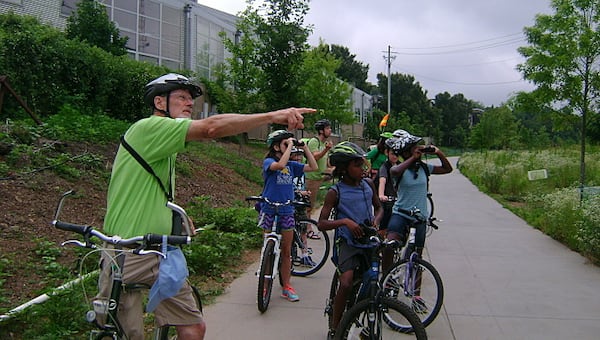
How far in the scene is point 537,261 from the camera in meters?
7.80

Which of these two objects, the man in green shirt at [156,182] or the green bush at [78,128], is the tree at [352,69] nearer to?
the green bush at [78,128]

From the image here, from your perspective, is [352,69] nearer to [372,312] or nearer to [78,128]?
[78,128]

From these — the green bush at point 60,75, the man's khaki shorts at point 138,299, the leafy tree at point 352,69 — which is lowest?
the man's khaki shorts at point 138,299

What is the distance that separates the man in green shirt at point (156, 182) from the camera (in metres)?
2.59

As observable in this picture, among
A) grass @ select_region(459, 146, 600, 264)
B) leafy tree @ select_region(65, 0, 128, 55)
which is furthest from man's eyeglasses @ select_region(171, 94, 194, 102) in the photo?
leafy tree @ select_region(65, 0, 128, 55)

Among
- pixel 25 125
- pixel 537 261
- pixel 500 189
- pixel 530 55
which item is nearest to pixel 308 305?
pixel 537 261

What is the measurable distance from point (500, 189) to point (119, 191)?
54.9 ft

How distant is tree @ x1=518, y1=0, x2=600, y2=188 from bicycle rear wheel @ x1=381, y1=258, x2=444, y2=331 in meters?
10.1

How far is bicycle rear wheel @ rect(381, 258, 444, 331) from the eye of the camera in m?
4.85

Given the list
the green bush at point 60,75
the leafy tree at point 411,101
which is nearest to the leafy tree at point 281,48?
the green bush at point 60,75

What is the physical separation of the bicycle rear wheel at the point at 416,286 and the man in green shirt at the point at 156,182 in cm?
247

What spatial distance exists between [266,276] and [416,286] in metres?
1.45

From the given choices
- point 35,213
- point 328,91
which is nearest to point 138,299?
point 35,213

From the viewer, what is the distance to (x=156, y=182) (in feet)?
9.09
